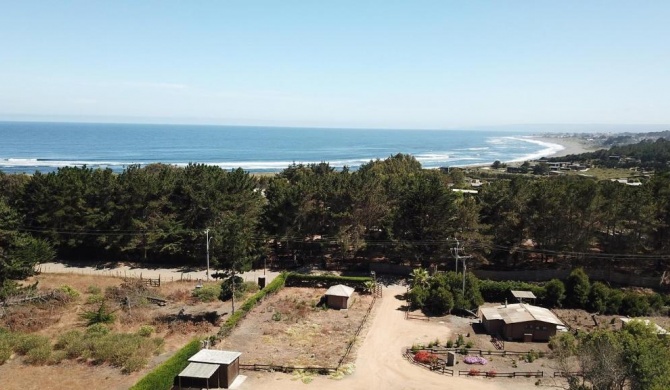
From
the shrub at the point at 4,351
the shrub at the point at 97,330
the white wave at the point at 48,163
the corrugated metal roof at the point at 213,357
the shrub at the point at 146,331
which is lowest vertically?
the shrub at the point at 146,331

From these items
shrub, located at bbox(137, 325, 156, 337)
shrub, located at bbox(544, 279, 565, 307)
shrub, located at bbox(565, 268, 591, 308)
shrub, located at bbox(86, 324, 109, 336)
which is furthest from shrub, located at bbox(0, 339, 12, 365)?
shrub, located at bbox(565, 268, 591, 308)

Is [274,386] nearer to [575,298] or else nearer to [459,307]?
[459,307]

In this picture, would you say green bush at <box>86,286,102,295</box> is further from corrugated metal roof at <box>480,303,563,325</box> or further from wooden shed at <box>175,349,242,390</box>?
corrugated metal roof at <box>480,303,563,325</box>

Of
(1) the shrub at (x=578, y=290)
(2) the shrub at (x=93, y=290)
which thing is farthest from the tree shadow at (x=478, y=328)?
(2) the shrub at (x=93, y=290)

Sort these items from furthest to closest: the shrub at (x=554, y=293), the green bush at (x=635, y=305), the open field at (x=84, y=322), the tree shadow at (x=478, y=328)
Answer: the shrub at (x=554, y=293) → the green bush at (x=635, y=305) → the tree shadow at (x=478, y=328) → the open field at (x=84, y=322)

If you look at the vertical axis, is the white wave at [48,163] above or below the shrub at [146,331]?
above

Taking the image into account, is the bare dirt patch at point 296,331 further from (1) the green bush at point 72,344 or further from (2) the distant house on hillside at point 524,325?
(2) the distant house on hillside at point 524,325
